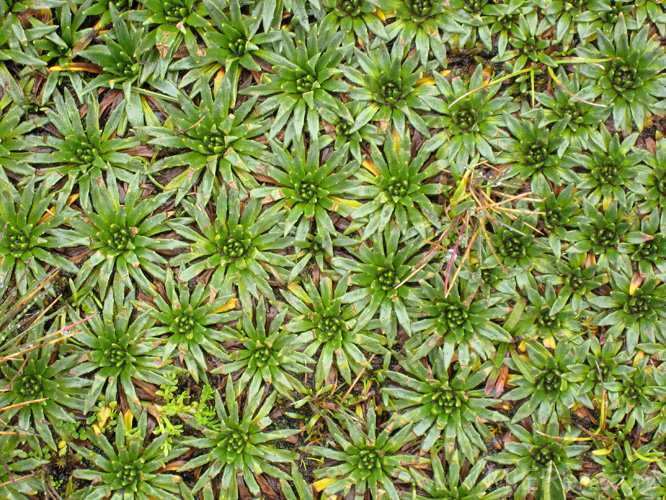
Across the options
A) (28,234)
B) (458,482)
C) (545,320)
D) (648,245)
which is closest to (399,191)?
(545,320)

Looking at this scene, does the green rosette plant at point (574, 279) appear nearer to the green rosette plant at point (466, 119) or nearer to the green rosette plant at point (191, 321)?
the green rosette plant at point (466, 119)

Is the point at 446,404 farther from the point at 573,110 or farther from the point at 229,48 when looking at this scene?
the point at 229,48

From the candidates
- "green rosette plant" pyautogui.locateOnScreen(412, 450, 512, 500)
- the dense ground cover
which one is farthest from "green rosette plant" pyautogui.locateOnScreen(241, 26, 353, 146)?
"green rosette plant" pyautogui.locateOnScreen(412, 450, 512, 500)

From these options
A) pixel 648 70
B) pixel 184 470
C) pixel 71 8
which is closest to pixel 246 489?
pixel 184 470

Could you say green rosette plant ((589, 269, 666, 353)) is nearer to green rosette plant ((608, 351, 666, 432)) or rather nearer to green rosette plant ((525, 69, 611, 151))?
green rosette plant ((608, 351, 666, 432))

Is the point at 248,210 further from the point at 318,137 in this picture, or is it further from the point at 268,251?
the point at 318,137
